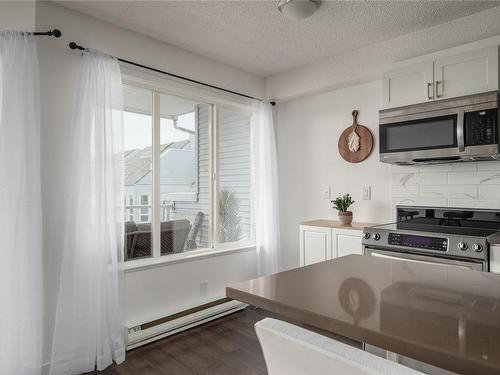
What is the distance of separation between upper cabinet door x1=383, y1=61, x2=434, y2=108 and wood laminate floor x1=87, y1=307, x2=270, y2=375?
2294 millimetres

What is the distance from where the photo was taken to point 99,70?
8.20ft

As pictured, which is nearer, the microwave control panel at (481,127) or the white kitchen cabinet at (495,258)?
the white kitchen cabinet at (495,258)

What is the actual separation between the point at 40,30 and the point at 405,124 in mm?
2780

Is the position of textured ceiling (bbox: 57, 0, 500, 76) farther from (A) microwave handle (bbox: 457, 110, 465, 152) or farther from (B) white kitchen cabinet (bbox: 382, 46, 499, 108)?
(A) microwave handle (bbox: 457, 110, 465, 152)

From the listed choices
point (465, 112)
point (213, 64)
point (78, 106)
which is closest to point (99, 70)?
point (78, 106)

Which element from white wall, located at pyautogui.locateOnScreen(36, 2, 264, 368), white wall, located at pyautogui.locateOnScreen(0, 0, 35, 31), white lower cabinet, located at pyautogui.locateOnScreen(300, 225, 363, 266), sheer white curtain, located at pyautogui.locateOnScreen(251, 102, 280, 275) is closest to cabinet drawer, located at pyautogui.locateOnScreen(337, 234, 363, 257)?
white lower cabinet, located at pyautogui.locateOnScreen(300, 225, 363, 266)

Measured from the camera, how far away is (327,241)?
10.3 ft

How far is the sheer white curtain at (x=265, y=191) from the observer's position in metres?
3.77

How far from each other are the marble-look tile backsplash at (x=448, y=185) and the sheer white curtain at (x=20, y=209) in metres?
2.90

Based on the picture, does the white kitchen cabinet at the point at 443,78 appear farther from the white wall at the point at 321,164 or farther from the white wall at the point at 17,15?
the white wall at the point at 17,15

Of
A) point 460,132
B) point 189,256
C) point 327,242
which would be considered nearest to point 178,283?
point 189,256

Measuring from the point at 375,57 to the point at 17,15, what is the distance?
2813mm

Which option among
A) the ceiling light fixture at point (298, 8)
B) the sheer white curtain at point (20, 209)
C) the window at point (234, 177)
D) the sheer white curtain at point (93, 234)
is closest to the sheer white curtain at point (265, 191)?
the window at point (234, 177)

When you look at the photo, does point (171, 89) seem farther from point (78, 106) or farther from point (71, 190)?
point (71, 190)
